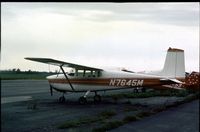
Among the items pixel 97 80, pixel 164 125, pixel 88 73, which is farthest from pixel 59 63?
pixel 164 125

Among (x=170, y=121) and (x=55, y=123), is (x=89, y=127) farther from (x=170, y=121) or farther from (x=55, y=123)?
(x=170, y=121)

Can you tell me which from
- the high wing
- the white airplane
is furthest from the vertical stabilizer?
the high wing

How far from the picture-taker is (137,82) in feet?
63.1

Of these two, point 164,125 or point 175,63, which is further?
point 175,63

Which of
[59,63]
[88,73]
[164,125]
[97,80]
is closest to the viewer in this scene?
[164,125]

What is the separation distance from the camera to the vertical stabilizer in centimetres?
2173

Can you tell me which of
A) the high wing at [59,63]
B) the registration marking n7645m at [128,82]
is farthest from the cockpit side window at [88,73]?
the registration marking n7645m at [128,82]

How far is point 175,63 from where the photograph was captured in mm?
21938

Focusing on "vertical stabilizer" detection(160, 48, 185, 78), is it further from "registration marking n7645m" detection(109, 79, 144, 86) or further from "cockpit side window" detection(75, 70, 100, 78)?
"cockpit side window" detection(75, 70, 100, 78)

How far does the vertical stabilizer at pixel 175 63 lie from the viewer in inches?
856

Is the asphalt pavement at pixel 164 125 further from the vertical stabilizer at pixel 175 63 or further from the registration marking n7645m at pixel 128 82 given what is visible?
the vertical stabilizer at pixel 175 63

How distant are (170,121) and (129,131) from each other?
2.81 meters

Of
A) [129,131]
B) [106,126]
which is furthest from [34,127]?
[129,131]

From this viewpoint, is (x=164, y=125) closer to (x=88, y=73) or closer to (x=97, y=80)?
(x=97, y=80)
